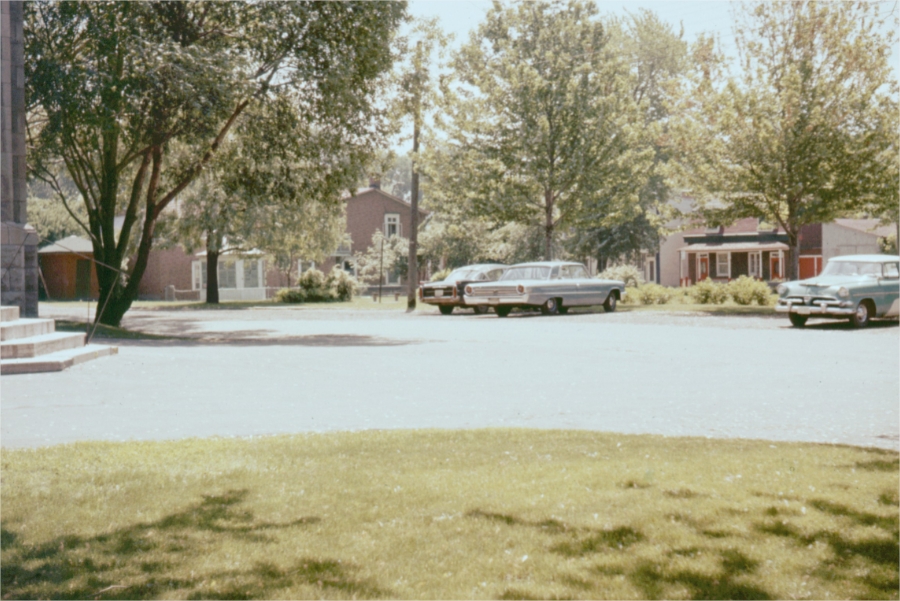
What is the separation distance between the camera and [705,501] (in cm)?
556

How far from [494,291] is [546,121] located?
9436 mm

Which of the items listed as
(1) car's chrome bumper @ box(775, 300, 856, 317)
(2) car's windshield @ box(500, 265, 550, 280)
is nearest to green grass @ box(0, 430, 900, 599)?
(1) car's chrome bumper @ box(775, 300, 856, 317)

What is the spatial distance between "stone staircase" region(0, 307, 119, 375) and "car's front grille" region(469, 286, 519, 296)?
15167mm

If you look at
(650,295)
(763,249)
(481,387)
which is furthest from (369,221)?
(481,387)

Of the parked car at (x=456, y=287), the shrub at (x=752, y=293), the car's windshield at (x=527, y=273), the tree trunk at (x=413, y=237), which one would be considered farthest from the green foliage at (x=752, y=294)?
the tree trunk at (x=413, y=237)

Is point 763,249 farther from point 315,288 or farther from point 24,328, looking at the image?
point 24,328

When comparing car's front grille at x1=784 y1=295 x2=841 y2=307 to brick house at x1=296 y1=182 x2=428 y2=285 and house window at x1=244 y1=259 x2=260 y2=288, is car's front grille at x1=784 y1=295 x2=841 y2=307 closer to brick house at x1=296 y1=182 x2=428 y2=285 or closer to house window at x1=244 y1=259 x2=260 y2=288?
house window at x1=244 y1=259 x2=260 y2=288

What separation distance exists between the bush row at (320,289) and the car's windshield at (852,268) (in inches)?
1121

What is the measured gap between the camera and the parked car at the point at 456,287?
30969 millimetres

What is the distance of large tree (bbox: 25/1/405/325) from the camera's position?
1741 cm

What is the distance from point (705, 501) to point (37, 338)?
37.6ft

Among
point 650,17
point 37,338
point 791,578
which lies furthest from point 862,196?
point 650,17

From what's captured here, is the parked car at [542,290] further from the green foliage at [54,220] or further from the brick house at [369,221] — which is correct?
the green foliage at [54,220]

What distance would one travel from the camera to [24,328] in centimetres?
1382
